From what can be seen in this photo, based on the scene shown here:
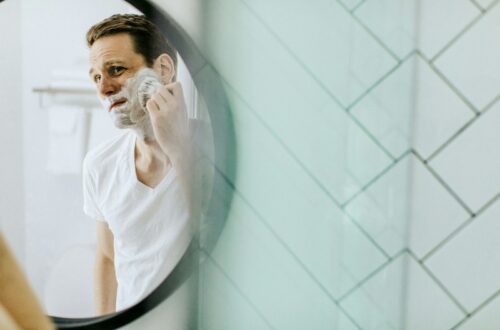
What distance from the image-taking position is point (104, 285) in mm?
997

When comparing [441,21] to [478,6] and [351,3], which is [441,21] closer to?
[478,6]

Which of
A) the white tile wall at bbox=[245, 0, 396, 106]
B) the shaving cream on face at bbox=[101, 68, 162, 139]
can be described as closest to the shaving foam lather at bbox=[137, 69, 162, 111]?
the shaving cream on face at bbox=[101, 68, 162, 139]

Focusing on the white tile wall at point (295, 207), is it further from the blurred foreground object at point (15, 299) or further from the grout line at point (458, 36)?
the blurred foreground object at point (15, 299)

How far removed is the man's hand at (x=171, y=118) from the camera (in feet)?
3.15

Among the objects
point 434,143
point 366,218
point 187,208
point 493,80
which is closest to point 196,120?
point 187,208

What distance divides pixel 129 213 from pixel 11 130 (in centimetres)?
26

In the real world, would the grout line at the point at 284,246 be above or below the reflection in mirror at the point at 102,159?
below

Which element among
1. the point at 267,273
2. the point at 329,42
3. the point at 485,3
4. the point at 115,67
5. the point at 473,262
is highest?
the point at 115,67

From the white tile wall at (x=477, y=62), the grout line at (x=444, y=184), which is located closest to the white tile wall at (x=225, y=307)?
the grout line at (x=444, y=184)

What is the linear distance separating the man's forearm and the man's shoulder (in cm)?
17

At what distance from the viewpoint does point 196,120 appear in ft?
3.12

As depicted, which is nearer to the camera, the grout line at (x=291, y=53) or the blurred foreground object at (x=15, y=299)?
the blurred foreground object at (x=15, y=299)

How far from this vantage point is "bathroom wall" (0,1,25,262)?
969 millimetres

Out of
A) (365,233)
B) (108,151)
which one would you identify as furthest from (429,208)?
(108,151)
